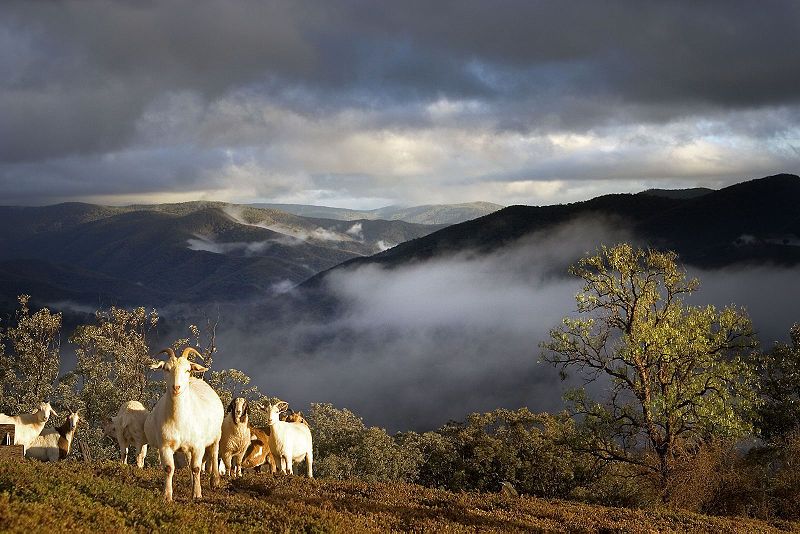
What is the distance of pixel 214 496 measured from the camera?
16.4 metres

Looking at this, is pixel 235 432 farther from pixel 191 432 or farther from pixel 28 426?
pixel 28 426

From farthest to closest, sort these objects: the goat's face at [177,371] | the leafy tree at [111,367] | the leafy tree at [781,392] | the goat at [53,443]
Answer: the leafy tree at [111,367] < the leafy tree at [781,392] < the goat at [53,443] < the goat's face at [177,371]

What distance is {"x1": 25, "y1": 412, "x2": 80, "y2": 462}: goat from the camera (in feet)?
81.9

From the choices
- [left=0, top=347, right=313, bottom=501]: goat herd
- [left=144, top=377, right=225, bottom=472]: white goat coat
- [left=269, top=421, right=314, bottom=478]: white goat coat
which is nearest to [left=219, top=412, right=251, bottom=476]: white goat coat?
[left=0, top=347, right=313, bottom=501]: goat herd

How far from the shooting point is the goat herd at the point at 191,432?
1576cm

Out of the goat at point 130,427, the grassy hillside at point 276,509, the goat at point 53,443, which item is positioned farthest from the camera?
the goat at point 53,443

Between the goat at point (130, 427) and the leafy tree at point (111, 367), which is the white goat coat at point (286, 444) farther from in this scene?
the leafy tree at point (111, 367)

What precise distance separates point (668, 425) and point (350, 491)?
18.4m

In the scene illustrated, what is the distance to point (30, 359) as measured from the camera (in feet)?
182

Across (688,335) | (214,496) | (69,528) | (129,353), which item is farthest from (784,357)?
(129,353)

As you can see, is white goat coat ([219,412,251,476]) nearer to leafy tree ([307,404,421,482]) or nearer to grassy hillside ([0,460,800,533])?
grassy hillside ([0,460,800,533])

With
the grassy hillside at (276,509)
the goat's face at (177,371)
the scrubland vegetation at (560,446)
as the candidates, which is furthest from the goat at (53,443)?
the goat's face at (177,371)

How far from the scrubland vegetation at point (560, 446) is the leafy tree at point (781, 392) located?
0.12 meters

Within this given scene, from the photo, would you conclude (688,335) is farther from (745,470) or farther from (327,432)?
(327,432)
